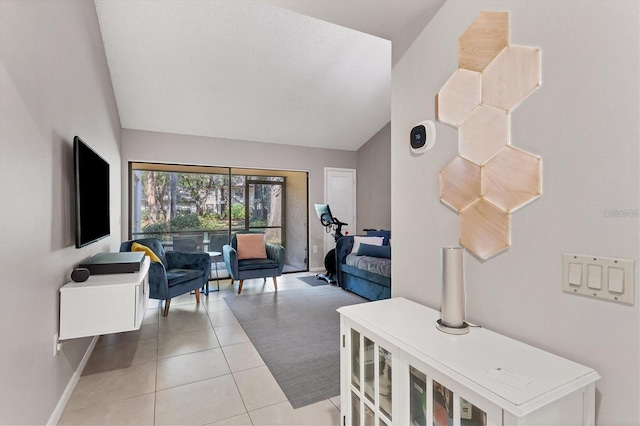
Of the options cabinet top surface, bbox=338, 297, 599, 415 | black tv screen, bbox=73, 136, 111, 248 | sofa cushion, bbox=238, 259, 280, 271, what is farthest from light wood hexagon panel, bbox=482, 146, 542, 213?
sofa cushion, bbox=238, 259, 280, 271

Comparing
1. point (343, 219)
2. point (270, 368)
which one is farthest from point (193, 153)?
point (270, 368)

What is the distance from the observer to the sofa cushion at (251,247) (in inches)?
189

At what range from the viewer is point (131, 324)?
2051 millimetres

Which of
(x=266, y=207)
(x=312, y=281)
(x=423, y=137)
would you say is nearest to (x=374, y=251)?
(x=312, y=281)

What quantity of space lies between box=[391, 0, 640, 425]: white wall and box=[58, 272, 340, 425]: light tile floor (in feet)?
4.30

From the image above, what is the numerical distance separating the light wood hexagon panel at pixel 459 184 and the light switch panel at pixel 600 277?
0.40m

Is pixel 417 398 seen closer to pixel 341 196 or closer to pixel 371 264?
pixel 371 264

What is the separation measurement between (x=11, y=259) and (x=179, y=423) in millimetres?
1228

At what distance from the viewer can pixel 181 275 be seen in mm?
3576

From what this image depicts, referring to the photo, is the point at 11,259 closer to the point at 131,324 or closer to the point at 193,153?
the point at 131,324

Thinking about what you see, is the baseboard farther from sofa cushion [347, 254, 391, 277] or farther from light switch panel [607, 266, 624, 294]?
sofa cushion [347, 254, 391, 277]

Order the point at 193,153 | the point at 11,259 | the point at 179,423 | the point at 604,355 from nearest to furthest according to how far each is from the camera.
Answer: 1. the point at 604,355
2. the point at 11,259
3. the point at 179,423
4. the point at 193,153

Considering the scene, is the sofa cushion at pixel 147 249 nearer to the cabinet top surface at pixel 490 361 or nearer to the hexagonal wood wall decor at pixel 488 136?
the cabinet top surface at pixel 490 361

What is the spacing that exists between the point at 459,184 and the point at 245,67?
3.30 meters
